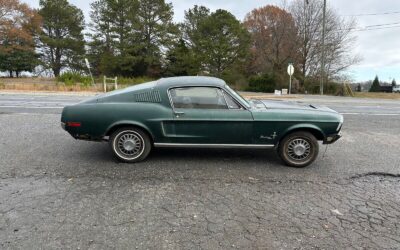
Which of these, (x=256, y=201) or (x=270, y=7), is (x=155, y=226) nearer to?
(x=256, y=201)

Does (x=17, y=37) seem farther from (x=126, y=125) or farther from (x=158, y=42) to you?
(x=126, y=125)

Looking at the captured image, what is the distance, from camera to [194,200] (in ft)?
11.2

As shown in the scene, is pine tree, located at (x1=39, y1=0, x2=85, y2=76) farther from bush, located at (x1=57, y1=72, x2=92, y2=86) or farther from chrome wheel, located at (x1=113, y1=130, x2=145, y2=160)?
chrome wheel, located at (x1=113, y1=130, x2=145, y2=160)

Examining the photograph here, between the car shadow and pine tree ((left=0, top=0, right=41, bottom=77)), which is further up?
pine tree ((left=0, top=0, right=41, bottom=77))

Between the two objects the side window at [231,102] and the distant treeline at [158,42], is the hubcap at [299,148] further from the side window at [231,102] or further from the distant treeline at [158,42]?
the distant treeline at [158,42]

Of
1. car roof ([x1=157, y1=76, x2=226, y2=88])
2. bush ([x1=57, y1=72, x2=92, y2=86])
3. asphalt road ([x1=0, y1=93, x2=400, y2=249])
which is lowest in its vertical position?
asphalt road ([x1=0, y1=93, x2=400, y2=249])

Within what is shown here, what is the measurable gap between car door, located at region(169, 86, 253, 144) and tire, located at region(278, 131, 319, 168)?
58cm

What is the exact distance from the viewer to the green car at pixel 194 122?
443 cm

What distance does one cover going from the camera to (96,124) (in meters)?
4.47

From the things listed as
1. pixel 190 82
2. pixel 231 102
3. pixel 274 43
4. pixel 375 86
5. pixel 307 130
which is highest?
pixel 274 43

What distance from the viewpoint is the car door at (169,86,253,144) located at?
442 centimetres

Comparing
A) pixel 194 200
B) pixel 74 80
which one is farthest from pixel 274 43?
pixel 194 200

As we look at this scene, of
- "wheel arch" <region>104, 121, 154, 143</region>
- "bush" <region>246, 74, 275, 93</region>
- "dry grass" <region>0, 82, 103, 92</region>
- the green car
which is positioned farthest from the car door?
"bush" <region>246, 74, 275, 93</region>

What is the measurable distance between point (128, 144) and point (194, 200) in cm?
165
